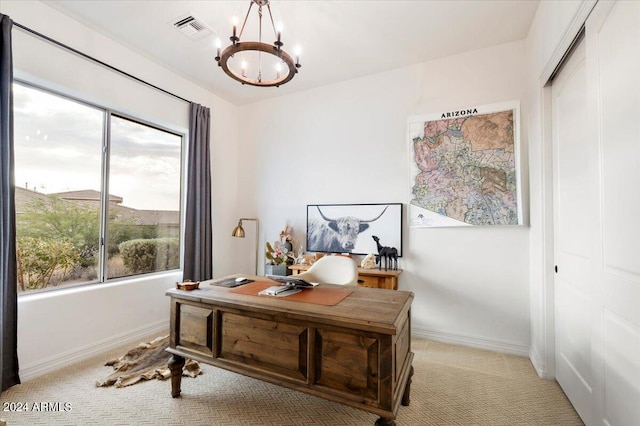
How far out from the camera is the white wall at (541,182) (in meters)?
2.08

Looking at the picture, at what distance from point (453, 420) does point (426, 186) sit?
81.6 inches

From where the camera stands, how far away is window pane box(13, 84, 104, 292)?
7.68 ft

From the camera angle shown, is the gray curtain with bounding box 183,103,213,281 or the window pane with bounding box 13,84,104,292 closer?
the window pane with bounding box 13,84,104,292

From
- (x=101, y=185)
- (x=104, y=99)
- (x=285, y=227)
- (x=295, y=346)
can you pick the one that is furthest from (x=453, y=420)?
(x=104, y=99)

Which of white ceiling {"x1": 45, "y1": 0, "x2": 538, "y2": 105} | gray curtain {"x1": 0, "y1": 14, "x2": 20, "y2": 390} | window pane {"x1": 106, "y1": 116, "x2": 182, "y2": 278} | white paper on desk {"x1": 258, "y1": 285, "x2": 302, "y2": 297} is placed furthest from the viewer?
window pane {"x1": 106, "y1": 116, "x2": 182, "y2": 278}

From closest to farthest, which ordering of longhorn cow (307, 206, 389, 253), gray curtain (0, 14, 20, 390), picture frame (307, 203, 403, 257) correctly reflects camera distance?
1. gray curtain (0, 14, 20, 390)
2. picture frame (307, 203, 403, 257)
3. longhorn cow (307, 206, 389, 253)

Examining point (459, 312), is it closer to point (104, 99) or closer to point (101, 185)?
point (101, 185)

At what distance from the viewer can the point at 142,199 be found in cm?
329

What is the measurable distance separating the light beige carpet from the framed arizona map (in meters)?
1.40

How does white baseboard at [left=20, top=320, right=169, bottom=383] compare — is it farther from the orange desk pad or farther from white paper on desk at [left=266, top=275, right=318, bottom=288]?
white paper on desk at [left=266, top=275, right=318, bottom=288]

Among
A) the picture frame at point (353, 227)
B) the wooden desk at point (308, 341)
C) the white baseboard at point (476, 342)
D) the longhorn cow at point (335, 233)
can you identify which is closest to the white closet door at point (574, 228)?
the white baseboard at point (476, 342)

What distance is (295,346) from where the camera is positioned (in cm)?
151

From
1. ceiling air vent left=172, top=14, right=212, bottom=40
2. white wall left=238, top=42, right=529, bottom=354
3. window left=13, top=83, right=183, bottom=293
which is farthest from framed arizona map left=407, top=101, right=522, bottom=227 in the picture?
window left=13, top=83, right=183, bottom=293

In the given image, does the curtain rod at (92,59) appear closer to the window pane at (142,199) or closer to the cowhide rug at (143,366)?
the window pane at (142,199)
